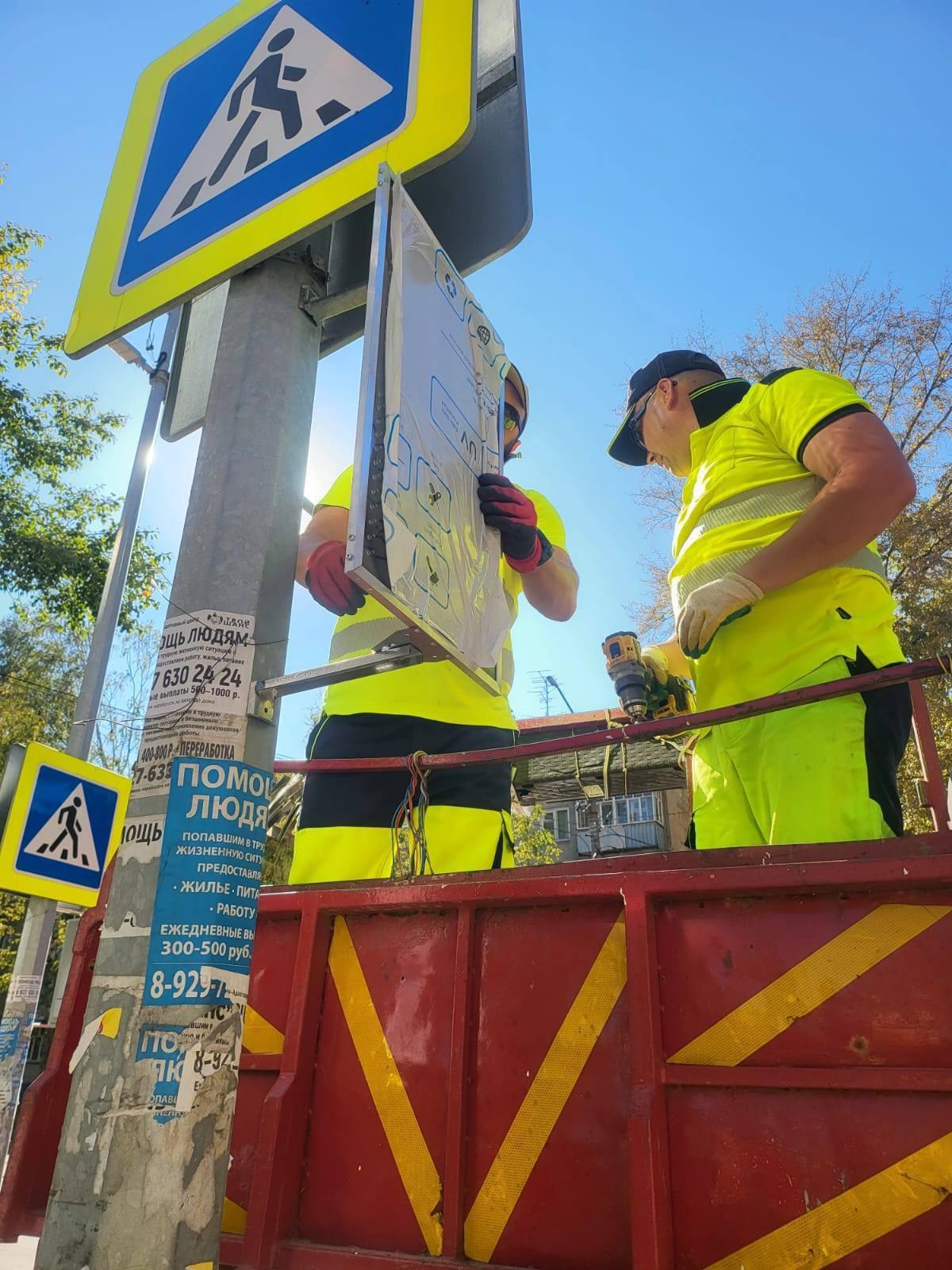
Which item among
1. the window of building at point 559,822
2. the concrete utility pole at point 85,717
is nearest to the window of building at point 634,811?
the window of building at point 559,822

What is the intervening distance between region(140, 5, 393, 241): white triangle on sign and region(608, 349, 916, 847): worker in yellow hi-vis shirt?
153 cm

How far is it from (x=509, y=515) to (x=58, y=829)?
434 cm

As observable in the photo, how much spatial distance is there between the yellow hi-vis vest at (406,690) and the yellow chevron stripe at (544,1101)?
1200 millimetres

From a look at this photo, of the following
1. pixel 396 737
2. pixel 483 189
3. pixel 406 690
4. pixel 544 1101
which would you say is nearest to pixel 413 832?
pixel 396 737

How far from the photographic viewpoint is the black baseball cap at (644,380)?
349 centimetres

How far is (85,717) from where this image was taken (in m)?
8.72

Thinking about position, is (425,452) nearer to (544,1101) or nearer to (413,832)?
(413,832)

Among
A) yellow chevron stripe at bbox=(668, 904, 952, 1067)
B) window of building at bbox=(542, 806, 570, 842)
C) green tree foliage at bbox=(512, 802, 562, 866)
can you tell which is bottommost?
yellow chevron stripe at bbox=(668, 904, 952, 1067)

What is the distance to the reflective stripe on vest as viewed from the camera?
8.82ft

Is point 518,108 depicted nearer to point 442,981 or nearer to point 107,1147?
point 442,981

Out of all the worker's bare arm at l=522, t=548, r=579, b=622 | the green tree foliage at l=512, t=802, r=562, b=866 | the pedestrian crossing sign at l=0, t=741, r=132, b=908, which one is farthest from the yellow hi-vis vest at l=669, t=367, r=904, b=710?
the green tree foliage at l=512, t=802, r=562, b=866

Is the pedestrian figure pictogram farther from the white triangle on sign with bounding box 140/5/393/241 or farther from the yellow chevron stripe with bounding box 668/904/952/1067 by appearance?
the yellow chevron stripe with bounding box 668/904/952/1067

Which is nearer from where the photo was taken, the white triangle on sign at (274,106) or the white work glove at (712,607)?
the white triangle on sign at (274,106)

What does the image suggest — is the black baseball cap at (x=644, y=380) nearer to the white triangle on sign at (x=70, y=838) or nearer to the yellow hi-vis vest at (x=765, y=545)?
the yellow hi-vis vest at (x=765, y=545)
